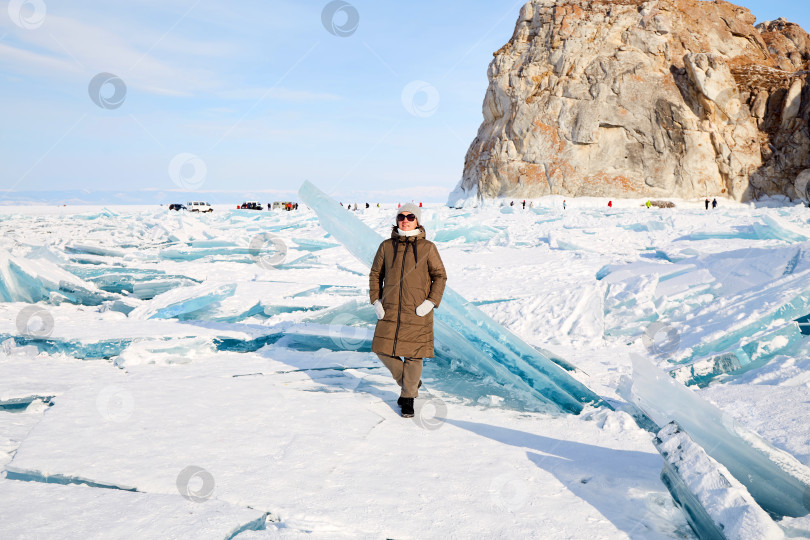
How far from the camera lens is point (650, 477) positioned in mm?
2574

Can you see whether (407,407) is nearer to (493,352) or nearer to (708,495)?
(493,352)

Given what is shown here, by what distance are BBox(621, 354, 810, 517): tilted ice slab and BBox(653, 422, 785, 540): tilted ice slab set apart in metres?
0.25

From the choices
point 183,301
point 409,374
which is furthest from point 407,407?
point 183,301

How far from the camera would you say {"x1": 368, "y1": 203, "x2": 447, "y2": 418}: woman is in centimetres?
338

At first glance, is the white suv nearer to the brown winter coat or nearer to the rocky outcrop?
the rocky outcrop

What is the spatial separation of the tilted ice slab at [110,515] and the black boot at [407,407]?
132 centimetres

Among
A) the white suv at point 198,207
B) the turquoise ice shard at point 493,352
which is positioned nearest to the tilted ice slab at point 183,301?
the turquoise ice shard at point 493,352

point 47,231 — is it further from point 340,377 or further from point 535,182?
point 535,182

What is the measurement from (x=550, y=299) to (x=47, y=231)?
15.2 metres

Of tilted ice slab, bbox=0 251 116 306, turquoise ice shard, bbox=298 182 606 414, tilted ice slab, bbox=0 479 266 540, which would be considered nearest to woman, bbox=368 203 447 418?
turquoise ice shard, bbox=298 182 606 414

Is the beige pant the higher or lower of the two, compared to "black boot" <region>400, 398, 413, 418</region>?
higher

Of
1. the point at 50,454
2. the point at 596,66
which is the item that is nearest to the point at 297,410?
the point at 50,454

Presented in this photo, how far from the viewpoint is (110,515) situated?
2.07 meters

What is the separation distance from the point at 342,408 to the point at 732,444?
6.57ft
